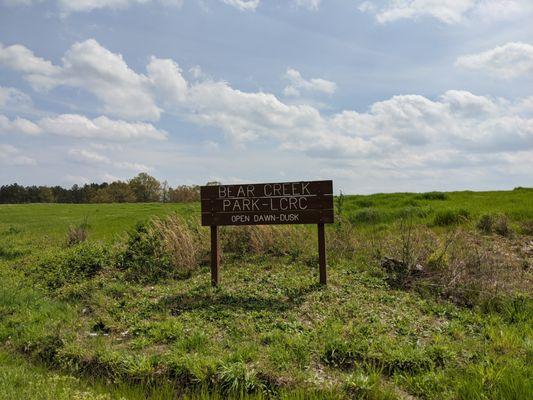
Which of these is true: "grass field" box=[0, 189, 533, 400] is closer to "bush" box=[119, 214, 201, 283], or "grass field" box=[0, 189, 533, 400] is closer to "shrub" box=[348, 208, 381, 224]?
"bush" box=[119, 214, 201, 283]

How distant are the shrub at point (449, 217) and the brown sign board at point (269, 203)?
22.2 ft

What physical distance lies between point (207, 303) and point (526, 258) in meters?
7.17

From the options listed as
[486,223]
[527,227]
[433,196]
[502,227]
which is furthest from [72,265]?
[433,196]

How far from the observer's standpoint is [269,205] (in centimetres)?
925

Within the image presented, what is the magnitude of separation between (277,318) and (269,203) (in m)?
2.76

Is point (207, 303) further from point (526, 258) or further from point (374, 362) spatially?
point (526, 258)

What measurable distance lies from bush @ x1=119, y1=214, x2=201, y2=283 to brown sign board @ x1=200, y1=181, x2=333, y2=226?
4.87 feet

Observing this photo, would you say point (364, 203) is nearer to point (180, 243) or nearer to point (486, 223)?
point (486, 223)

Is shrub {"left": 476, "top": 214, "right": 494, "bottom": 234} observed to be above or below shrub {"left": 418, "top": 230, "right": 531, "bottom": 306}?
above

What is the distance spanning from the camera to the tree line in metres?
74.5

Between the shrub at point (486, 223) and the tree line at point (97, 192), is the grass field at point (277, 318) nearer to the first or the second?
the shrub at point (486, 223)

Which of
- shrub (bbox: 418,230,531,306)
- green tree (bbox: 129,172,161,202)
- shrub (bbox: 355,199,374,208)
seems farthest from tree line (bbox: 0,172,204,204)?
shrub (bbox: 418,230,531,306)

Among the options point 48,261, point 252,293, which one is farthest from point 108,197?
point 252,293

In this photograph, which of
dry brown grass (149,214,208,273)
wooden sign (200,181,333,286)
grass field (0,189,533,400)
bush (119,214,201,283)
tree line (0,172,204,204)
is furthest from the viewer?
tree line (0,172,204,204)
